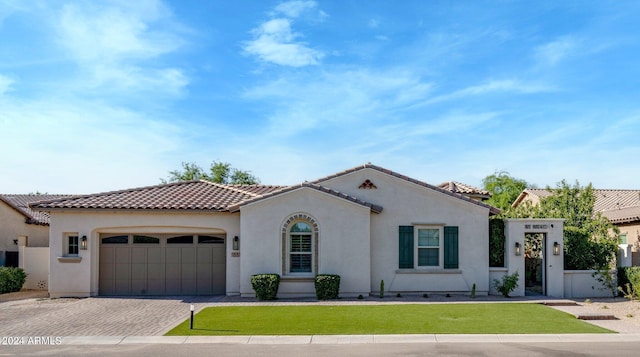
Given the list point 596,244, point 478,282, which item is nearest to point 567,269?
point 596,244

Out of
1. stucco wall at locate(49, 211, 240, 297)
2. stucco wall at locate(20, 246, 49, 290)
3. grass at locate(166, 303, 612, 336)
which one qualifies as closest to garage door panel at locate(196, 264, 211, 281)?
stucco wall at locate(49, 211, 240, 297)

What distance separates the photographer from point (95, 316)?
17.0 m

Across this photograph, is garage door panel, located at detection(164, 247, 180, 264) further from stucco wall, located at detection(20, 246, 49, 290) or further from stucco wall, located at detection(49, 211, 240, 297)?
stucco wall, located at detection(20, 246, 49, 290)

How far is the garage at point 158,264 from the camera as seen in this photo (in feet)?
72.2

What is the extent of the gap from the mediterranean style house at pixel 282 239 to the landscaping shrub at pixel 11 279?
11.5 ft

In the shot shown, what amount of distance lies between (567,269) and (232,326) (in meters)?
13.5

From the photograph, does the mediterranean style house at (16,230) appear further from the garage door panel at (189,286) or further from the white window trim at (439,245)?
the white window trim at (439,245)

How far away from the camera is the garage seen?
22.0 meters

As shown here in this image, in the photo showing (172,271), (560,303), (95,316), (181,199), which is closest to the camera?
(95,316)

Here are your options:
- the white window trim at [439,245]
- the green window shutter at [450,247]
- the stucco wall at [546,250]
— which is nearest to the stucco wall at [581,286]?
the stucco wall at [546,250]

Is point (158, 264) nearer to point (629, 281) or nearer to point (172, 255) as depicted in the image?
point (172, 255)

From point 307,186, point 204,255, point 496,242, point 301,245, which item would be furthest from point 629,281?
point 204,255

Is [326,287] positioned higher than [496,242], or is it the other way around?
[496,242]

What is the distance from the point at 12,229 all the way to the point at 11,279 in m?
4.61
